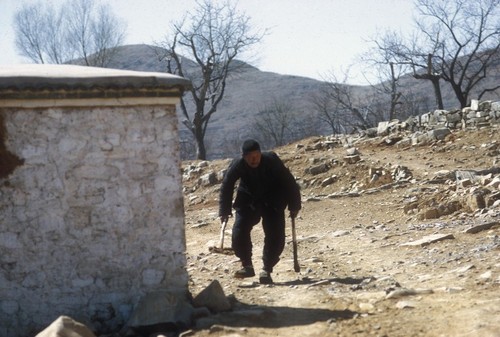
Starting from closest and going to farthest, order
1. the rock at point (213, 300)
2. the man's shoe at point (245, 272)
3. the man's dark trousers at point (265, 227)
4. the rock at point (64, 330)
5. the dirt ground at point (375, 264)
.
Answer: the rock at point (64, 330) < the dirt ground at point (375, 264) < the rock at point (213, 300) < the man's dark trousers at point (265, 227) < the man's shoe at point (245, 272)

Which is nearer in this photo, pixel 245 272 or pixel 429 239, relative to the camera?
pixel 245 272

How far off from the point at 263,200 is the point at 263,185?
0.46ft

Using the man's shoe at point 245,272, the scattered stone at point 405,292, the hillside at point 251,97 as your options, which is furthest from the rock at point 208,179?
the hillside at point 251,97

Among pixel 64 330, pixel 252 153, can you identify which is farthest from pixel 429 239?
pixel 64 330

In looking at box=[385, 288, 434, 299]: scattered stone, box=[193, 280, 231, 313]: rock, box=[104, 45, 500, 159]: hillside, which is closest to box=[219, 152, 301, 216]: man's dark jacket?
box=[193, 280, 231, 313]: rock

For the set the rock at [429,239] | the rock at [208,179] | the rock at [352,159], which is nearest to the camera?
the rock at [429,239]

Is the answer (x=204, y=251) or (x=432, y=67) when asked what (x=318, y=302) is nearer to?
(x=204, y=251)

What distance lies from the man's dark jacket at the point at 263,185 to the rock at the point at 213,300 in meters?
1.31

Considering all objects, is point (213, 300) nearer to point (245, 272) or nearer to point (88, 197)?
point (88, 197)

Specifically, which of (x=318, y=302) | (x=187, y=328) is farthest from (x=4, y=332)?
(x=318, y=302)

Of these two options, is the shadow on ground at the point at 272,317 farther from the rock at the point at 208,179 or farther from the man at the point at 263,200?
the rock at the point at 208,179

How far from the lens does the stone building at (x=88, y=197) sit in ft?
17.5

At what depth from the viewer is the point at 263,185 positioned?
6688 mm

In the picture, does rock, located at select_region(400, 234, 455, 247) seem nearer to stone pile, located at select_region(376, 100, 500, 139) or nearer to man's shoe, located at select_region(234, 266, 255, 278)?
man's shoe, located at select_region(234, 266, 255, 278)
